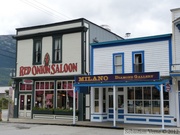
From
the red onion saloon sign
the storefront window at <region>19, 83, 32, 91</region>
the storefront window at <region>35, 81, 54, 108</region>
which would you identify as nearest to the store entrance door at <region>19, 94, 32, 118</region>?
the storefront window at <region>19, 83, 32, 91</region>

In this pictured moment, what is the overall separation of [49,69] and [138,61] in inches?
337

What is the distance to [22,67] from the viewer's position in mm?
28391

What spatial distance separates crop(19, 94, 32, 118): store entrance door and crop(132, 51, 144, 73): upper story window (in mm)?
10993

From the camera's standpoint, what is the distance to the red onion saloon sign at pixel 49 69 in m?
25.5

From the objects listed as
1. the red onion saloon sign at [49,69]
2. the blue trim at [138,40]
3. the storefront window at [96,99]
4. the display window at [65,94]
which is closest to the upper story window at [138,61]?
the blue trim at [138,40]

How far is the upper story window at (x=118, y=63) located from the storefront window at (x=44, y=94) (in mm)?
6574

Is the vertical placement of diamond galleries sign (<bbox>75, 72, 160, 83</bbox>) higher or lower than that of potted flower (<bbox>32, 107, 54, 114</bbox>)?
higher

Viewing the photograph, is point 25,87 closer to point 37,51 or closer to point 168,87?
point 37,51

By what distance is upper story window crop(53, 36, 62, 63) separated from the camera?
26.3 meters

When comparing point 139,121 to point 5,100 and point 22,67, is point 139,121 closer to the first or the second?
point 22,67

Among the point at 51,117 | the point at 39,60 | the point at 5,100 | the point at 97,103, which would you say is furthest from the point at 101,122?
the point at 5,100

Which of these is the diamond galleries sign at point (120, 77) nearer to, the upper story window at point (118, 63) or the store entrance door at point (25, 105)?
the upper story window at point (118, 63)

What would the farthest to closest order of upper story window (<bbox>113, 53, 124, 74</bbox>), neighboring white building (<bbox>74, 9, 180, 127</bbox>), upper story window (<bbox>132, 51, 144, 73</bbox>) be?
upper story window (<bbox>113, 53, 124, 74</bbox>) < upper story window (<bbox>132, 51, 144, 73</bbox>) < neighboring white building (<bbox>74, 9, 180, 127</bbox>)

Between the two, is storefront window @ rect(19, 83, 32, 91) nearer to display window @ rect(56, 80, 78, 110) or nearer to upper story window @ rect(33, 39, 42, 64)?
upper story window @ rect(33, 39, 42, 64)
